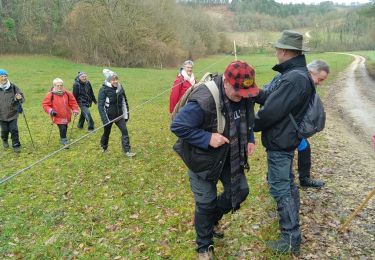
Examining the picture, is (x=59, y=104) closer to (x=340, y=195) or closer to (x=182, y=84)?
(x=182, y=84)

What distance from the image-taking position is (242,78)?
12.0 feet

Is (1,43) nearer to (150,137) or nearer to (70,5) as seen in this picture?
(70,5)

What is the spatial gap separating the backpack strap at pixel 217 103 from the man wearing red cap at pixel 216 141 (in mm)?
17

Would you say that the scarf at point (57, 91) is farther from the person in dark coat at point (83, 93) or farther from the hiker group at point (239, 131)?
the hiker group at point (239, 131)

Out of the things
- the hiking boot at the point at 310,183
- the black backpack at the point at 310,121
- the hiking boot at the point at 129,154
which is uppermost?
the black backpack at the point at 310,121

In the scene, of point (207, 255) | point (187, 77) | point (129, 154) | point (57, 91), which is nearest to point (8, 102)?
point (57, 91)

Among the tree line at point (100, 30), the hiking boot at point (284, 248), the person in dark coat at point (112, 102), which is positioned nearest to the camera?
the hiking boot at point (284, 248)

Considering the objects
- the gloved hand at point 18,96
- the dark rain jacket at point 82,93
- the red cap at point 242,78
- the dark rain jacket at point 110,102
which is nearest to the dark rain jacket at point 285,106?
the red cap at point 242,78

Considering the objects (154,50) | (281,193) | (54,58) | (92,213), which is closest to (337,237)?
(281,193)

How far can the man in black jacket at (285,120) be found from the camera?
14.2ft

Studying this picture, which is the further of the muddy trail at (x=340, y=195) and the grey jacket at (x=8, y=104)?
the grey jacket at (x=8, y=104)

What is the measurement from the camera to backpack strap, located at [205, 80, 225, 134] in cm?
381

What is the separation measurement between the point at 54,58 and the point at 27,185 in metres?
50.1

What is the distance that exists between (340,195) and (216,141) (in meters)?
4.17
